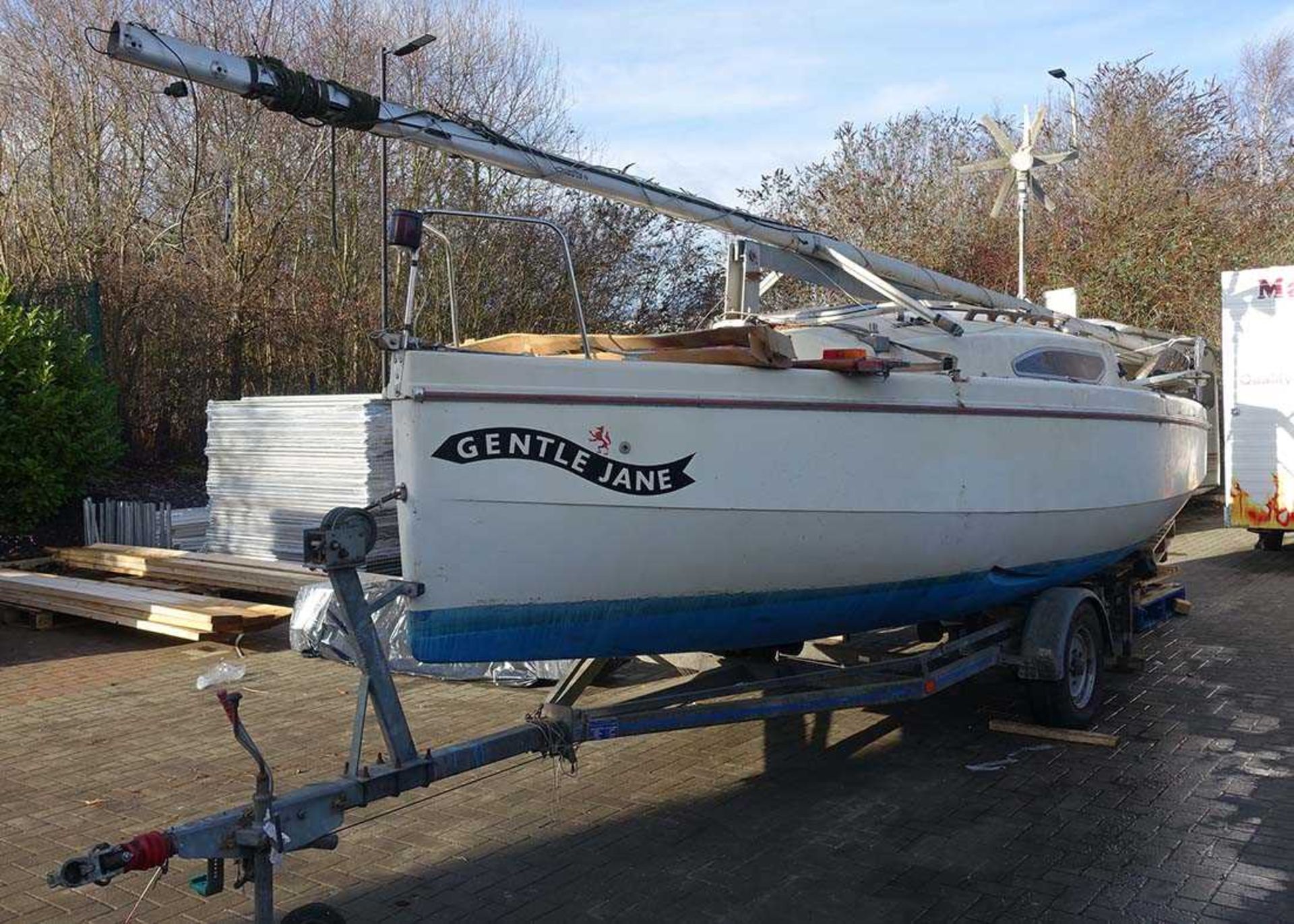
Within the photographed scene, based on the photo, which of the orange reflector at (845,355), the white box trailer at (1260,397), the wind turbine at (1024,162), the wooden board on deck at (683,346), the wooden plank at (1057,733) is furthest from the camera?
the wind turbine at (1024,162)

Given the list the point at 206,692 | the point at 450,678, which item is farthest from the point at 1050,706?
the point at 206,692

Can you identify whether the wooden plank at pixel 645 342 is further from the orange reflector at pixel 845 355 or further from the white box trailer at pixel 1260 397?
the white box trailer at pixel 1260 397

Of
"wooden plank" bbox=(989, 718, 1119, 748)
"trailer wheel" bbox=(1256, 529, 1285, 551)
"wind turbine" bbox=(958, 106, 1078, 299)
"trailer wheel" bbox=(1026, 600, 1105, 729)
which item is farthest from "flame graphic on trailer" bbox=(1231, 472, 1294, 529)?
"wooden plank" bbox=(989, 718, 1119, 748)

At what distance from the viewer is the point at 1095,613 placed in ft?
21.3

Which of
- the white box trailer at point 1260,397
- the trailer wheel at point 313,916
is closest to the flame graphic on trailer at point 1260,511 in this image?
the white box trailer at point 1260,397

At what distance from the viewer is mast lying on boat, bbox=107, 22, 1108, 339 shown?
14.9 ft

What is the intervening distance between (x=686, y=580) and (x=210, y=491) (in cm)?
771

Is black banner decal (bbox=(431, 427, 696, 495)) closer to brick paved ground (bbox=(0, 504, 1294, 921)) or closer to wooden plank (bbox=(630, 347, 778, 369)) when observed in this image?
wooden plank (bbox=(630, 347, 778, 369))

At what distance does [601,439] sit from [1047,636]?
3111 mm

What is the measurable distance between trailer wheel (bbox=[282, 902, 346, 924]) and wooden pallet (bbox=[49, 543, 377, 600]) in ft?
17.6

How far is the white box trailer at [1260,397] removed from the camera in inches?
474

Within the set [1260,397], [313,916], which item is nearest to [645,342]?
[313,916]

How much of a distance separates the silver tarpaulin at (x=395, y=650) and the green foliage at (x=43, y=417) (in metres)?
4.66

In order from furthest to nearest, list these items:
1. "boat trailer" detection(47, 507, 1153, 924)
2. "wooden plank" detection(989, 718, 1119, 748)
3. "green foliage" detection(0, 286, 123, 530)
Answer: "green foliage" detection(0, 286, 123, 530) → "wooden plank" detection(989, 718, 1119, 748) → "boat trailer" detection(47, 507, 1153, 924)
